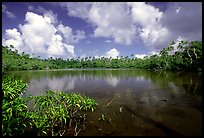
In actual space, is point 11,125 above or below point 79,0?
below

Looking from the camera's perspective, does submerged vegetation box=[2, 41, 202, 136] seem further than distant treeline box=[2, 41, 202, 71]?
No

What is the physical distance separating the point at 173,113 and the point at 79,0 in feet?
31.1

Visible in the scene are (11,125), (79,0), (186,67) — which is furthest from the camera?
(186,67)

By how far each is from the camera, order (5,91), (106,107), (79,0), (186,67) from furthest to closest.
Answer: (186,67), (106,107), (5,91), (79,0)

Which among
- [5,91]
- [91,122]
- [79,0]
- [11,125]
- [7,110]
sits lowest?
[91,122]

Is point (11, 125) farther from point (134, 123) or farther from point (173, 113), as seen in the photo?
point (173, 113)

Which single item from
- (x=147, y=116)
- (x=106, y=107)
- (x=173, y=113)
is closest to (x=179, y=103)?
(x=173, y=113)

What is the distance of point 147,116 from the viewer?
33.3 feet

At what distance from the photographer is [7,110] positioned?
13.6ft

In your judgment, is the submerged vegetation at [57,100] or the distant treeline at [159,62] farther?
the distant treeline at [159,62]

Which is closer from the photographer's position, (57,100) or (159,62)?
(57,100)

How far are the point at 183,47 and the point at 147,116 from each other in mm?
36924

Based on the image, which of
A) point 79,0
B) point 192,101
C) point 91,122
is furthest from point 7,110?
point 192,101

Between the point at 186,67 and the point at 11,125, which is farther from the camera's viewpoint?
the point at 186,67
